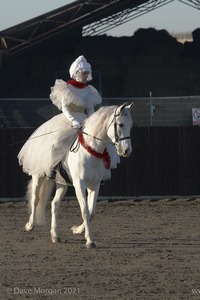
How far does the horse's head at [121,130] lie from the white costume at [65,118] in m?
Result: 1.06

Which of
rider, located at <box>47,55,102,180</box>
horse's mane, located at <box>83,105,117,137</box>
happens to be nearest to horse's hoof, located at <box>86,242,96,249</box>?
horse's mane, located at <box>83,105,117,137</box>

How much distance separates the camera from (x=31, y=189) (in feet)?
53.5

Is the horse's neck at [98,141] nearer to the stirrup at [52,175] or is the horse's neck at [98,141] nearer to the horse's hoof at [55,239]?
the stirrup at [52,175]

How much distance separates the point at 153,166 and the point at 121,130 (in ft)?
28.5

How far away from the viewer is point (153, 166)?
22500 millimetres

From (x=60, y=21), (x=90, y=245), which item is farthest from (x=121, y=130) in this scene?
(x=60, y=21)

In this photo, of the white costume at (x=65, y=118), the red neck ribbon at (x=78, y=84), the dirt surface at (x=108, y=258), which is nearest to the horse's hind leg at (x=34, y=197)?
the dirt surface at (x=108, y=258)

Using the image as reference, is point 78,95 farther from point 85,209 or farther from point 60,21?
point 60,21

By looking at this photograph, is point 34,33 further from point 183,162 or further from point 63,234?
point 63,234

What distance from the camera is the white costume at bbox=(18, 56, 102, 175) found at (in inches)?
595

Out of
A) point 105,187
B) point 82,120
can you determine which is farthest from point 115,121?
point 105,187

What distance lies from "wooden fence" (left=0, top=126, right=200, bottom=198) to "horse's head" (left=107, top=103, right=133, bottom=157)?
8.34 metres

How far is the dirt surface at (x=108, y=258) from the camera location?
35.2ft

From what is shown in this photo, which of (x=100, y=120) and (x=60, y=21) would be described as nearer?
(x=100, y=120)
